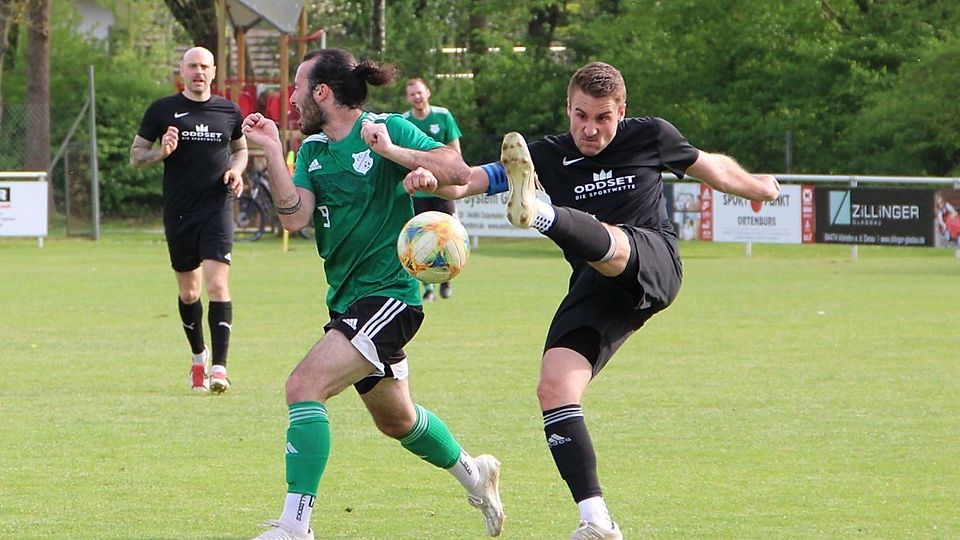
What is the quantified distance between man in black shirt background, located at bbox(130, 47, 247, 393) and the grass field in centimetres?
47

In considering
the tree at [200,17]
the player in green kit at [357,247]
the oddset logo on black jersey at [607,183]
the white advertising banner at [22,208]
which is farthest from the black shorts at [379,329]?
the tree at [200,17]

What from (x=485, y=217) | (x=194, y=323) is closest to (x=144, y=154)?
(x=194, y=323)

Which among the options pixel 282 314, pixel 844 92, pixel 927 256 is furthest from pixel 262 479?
pixel 844 92

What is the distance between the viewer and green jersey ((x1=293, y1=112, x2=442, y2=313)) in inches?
230

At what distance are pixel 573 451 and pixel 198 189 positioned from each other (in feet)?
17.1

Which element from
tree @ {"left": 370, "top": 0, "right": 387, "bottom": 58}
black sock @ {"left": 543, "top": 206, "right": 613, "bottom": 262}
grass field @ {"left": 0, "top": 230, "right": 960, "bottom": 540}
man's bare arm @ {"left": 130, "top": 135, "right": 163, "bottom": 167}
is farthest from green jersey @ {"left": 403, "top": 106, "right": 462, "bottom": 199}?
tree @ {"left": 370, "top": 0, "right": 387, "bottom": 58}

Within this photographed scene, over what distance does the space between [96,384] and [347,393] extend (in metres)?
1.71

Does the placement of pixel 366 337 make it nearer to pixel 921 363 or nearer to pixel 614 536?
pixel 614 536

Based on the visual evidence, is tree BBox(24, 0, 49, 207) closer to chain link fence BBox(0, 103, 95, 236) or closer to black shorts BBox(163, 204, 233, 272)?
chain link fence BBox(0, 103, 95, 236)

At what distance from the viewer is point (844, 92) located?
30000mm

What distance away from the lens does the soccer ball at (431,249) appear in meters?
5.34

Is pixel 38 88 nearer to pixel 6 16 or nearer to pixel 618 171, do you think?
pixel 6 16

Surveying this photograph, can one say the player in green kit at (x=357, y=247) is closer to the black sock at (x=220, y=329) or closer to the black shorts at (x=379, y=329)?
the black shorts at (x=379, y=329)

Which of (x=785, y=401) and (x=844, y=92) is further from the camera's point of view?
(x=844, y=92)
